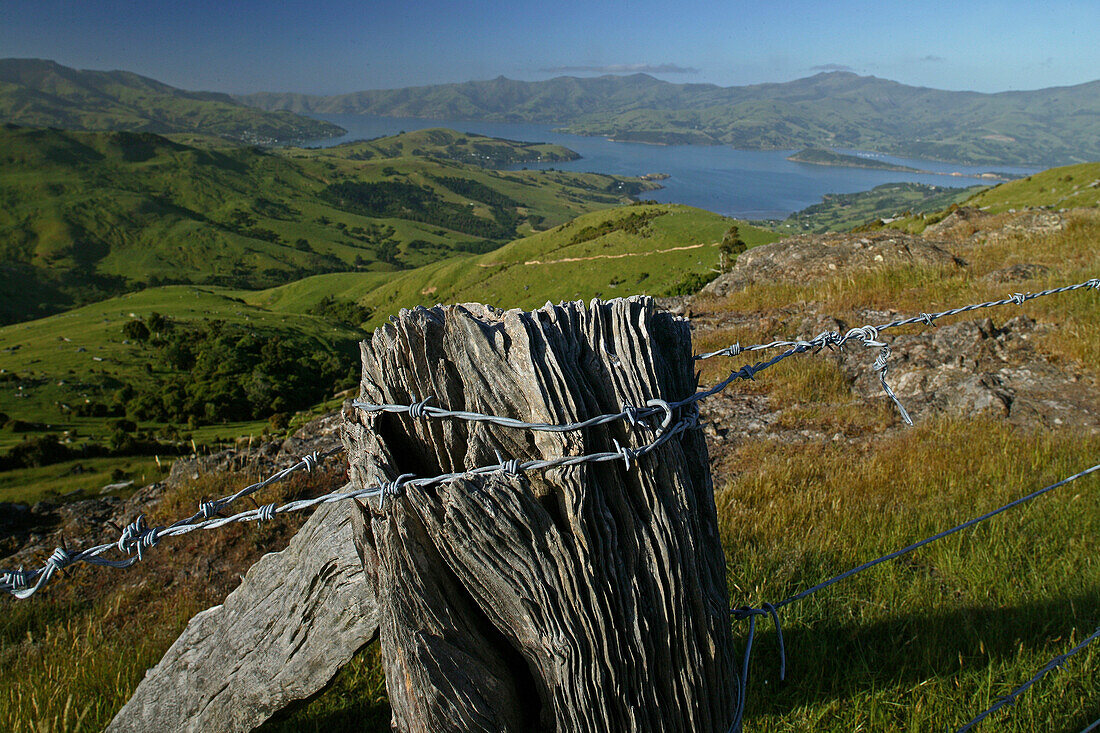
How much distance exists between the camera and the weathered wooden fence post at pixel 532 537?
1.67m

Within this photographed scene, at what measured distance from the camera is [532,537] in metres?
1.66

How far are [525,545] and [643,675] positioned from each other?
0.57 meters

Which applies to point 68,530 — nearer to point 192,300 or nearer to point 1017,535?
point 1017,535

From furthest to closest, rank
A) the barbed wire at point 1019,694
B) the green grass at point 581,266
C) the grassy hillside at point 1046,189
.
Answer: the green grass at point 581,266, the grassy hillside at point 1046,189, the barbed wire at point 1019,694

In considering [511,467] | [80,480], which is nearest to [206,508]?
[511,467]

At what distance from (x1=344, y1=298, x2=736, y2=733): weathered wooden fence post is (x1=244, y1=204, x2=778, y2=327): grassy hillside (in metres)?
64.3

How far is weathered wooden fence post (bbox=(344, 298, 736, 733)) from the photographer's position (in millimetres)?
1668

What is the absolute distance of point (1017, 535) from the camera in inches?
162

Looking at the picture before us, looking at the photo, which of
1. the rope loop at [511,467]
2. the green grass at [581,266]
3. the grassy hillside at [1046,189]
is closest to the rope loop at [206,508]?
the rope loop at [511,467]

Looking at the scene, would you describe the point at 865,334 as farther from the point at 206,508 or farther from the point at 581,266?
the point at 581,266

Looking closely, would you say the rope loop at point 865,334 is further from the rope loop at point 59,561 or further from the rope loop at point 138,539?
the rope loop at point 59,561

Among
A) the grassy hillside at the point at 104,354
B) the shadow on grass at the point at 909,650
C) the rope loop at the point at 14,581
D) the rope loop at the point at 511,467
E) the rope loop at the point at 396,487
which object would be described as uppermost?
the rope loop at the point at 511,467

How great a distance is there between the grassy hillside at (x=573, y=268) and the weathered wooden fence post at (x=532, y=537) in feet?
211

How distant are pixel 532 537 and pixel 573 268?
98.1m
